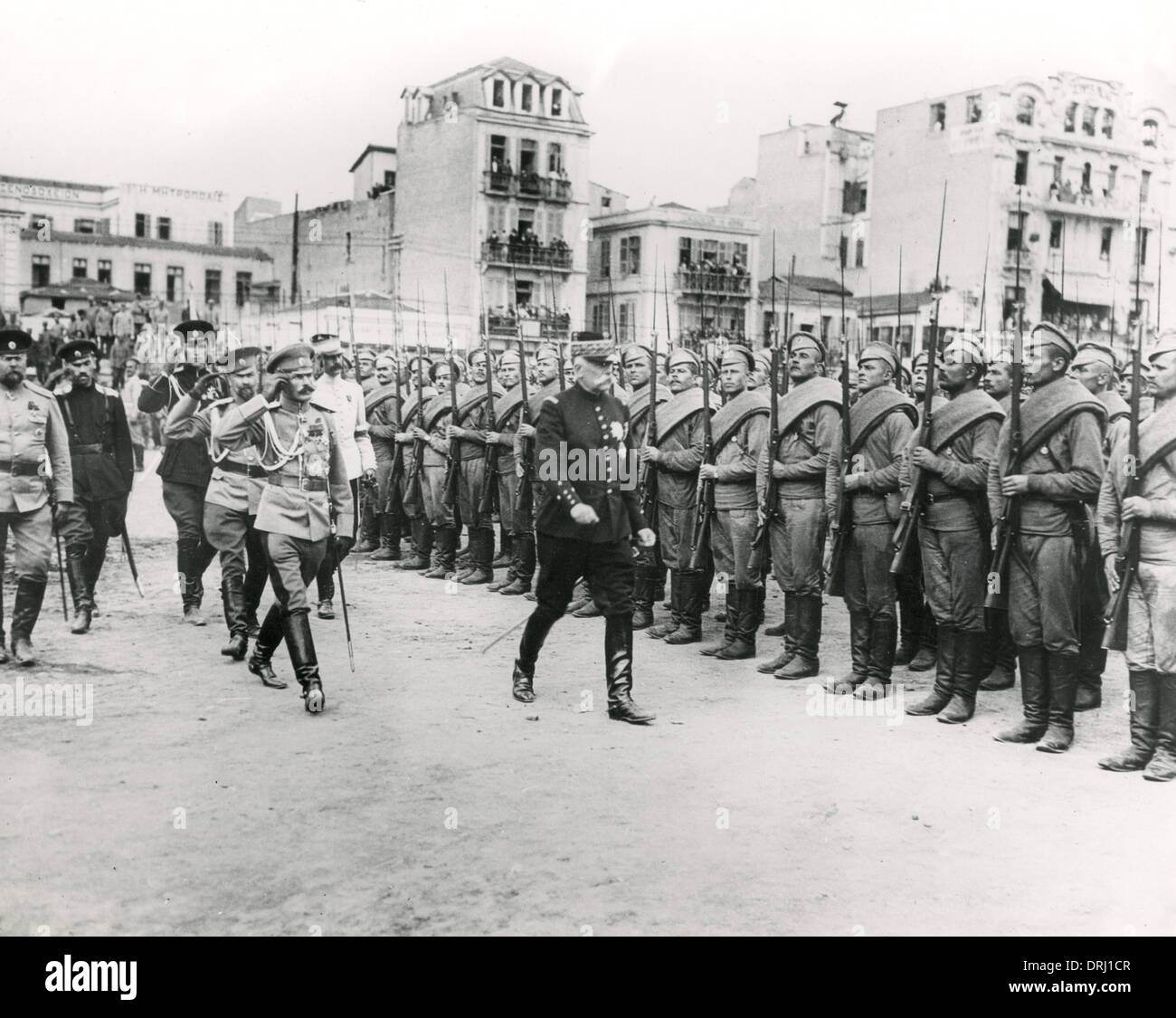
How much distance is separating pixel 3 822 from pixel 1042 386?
5219 mm

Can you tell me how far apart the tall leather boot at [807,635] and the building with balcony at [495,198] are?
2986mm

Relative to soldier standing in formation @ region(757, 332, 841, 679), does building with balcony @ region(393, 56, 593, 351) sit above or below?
above

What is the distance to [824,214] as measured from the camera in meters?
26.5

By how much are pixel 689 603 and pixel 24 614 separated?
4.36 metres

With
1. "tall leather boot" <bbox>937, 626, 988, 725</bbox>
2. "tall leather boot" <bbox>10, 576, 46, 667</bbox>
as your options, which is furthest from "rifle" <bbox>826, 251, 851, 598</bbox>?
"tall leather boot" <bbox>10, 576, 46, 667</bbox>

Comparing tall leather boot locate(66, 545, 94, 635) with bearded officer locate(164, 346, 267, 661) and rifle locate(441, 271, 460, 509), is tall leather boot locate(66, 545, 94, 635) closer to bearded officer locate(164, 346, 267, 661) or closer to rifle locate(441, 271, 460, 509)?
bearded officer locate(164, 346, 267, 661)

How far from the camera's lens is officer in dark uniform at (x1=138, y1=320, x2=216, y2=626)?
29.2ft

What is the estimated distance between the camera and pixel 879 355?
7.28 m

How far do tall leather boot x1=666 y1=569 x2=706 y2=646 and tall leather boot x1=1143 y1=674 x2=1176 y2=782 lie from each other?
3.58 meters

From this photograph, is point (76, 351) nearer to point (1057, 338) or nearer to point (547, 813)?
point (547, 813)

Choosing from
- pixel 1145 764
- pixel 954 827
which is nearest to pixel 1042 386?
pixel 1145 764

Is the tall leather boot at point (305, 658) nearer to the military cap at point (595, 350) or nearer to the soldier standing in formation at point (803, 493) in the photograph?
the military cap at point (595, 350)

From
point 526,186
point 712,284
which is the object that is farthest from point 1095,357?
point 712,284

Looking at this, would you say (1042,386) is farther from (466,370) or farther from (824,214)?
(824,214)
